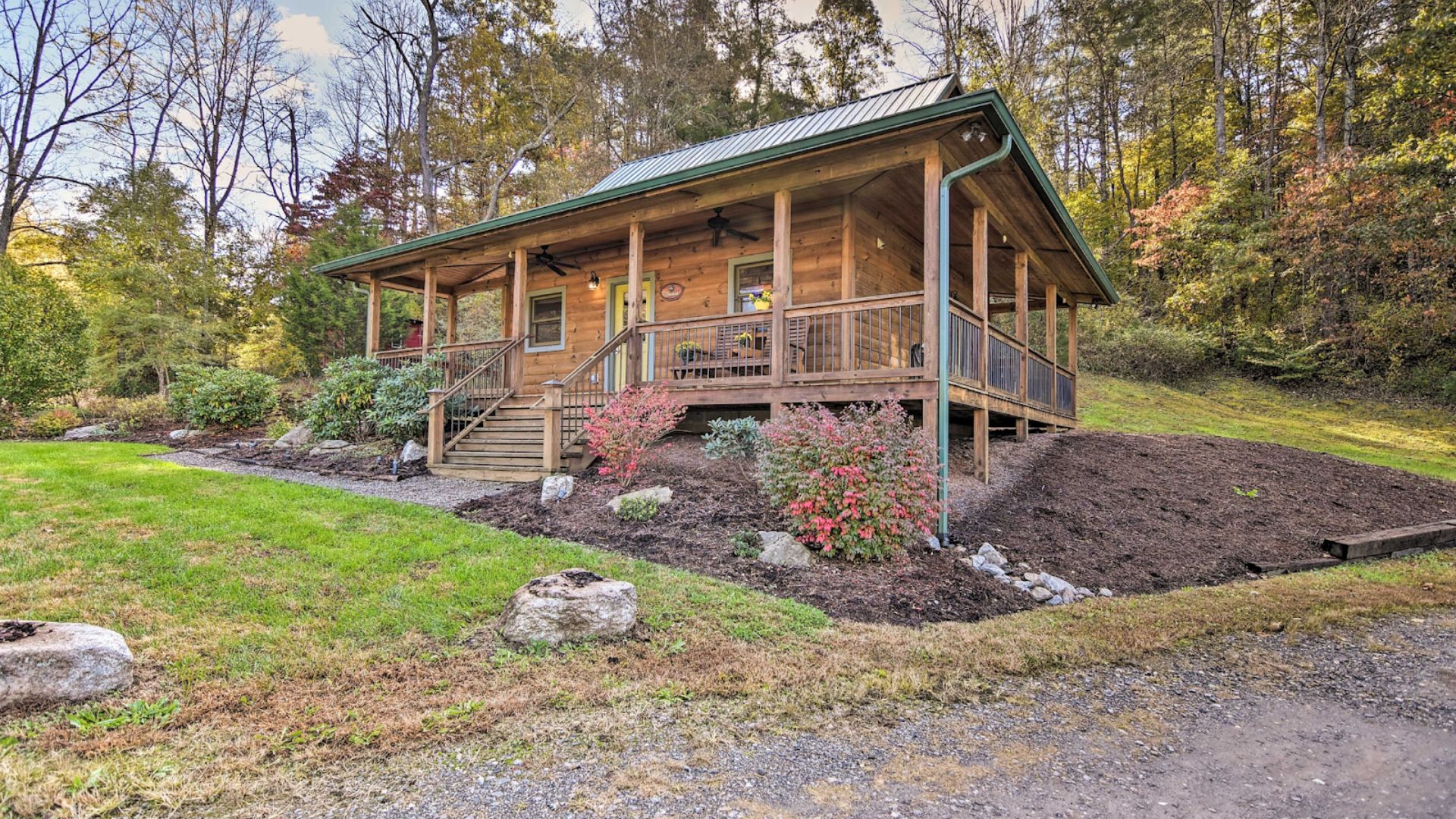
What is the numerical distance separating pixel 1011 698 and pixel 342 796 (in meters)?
2.63

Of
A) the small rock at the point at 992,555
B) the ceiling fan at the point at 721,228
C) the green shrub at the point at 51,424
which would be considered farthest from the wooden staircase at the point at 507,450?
the green shrub at the point at 51,424

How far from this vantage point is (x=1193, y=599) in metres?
4.77

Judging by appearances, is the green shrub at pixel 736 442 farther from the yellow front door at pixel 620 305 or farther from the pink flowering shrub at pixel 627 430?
the yellow front door at pixel 620 305

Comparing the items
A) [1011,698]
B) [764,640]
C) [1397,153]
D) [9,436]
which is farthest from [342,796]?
[1397,153]

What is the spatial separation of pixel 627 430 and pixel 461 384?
10.4 feet

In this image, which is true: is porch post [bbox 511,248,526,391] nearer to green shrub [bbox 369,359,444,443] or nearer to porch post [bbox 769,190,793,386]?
green shrub [bbox 369,359,444,443]

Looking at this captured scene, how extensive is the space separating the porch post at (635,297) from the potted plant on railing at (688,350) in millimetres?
501

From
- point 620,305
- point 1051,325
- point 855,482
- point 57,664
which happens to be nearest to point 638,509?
point 855,482

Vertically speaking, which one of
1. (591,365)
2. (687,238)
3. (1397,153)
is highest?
(1397,153)

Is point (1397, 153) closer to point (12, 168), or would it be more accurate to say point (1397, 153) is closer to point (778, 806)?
point (778, 806)

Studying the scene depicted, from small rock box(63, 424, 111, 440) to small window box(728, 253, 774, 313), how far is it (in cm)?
1286

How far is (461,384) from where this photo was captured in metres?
8.77

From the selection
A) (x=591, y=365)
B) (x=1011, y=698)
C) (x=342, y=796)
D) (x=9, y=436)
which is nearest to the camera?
(x=342, y=796)

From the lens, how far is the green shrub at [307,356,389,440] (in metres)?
10.7
